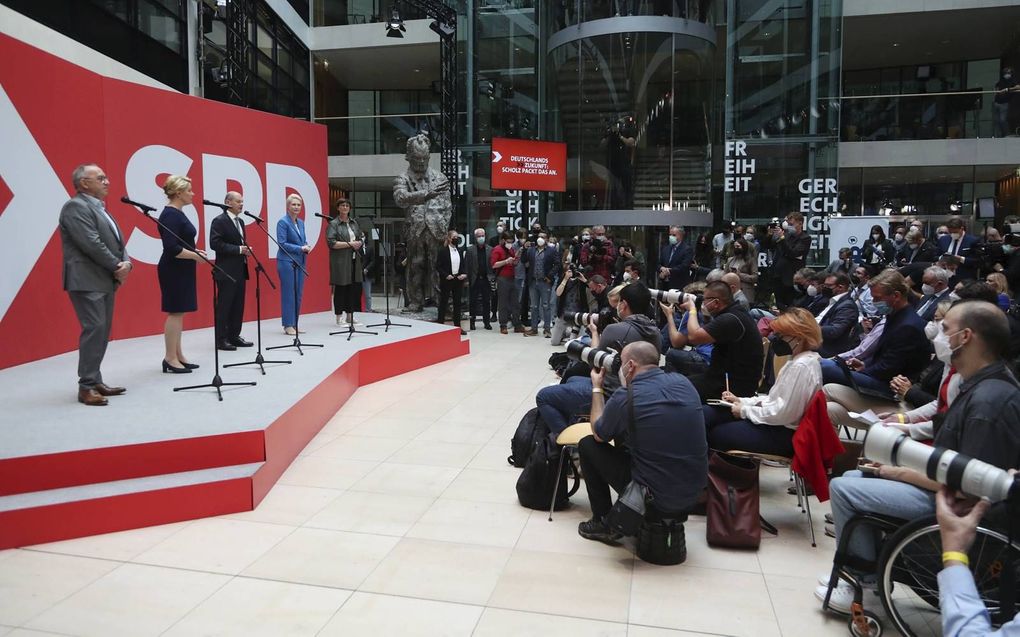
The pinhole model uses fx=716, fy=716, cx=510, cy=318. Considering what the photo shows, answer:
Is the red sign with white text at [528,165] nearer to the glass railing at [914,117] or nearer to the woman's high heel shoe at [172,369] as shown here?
the glass railing at [914,117]

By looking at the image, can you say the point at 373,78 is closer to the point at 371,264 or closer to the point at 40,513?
the point at 371,264

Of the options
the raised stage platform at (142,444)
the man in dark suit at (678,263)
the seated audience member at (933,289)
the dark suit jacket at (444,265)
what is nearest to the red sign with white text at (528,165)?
the dark suit jacket at (444,265)

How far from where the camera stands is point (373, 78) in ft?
69.9

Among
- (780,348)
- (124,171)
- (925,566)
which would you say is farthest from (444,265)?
(925,566)

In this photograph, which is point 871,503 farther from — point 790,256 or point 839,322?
point 790,256

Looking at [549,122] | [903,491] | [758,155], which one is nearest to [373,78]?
[549,122]

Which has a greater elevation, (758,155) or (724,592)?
(758,155)

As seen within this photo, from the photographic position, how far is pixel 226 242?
664cm

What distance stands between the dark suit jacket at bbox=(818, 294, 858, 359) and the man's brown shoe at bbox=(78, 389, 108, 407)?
5309 millimetres

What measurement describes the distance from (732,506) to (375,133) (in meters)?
16.4

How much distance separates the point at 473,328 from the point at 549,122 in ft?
19.3

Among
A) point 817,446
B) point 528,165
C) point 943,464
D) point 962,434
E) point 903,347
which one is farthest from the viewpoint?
point 528,165

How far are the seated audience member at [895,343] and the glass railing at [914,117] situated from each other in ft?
40.6

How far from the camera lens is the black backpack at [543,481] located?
13.4 ft
